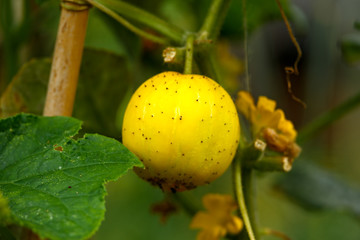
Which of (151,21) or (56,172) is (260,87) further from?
(56,172)

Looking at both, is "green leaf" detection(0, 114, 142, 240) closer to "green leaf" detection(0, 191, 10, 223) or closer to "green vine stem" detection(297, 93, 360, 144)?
"green leaf" detection(0, 191, 10, 223)

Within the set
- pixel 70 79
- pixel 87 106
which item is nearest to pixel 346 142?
pixel 87 106

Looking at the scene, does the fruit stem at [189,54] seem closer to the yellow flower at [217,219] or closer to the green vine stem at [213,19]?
the green vine stem at [213,19]

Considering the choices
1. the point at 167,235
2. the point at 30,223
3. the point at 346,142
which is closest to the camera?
the point at 30,223

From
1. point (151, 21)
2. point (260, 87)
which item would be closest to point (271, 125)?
point (151, 21)

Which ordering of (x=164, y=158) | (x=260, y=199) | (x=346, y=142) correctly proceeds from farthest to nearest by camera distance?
(x=346, y=142), (x=260, y=199), (x=164, y=158)

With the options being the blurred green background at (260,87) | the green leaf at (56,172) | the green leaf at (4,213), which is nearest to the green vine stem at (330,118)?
the blurred green background at (260,87)

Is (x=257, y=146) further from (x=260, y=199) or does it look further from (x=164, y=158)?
(x=260, y=199)
